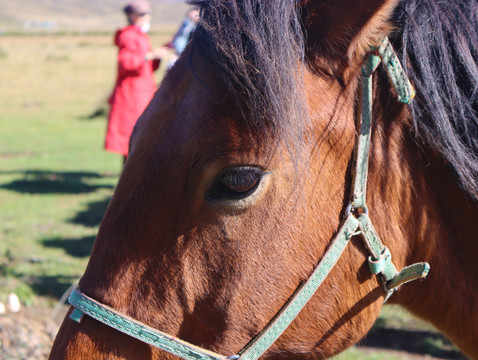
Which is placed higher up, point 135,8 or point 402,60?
point 402,60

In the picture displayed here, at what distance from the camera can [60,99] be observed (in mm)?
18656

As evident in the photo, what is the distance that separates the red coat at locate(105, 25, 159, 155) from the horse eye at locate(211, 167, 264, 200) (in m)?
4.77

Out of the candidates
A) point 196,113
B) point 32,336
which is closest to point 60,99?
point 32,336

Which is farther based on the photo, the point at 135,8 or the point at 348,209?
the point at 135,8

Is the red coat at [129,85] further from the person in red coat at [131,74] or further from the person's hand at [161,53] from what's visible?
the person's hand at [161,53]

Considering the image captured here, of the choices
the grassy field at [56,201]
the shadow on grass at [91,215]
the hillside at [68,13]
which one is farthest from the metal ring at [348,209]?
the hillside at [68,13]

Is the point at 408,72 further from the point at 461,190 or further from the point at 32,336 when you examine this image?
the point at 32,336

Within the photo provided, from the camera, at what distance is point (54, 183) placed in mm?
8664

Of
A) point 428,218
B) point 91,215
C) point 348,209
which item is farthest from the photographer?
point 91,215

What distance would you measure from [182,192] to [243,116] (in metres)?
0.26

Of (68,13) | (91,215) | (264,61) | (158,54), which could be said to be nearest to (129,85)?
(158,54)

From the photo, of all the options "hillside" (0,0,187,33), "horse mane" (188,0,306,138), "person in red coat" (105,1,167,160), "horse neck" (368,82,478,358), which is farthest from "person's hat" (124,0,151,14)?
"hillside" (0,0,187,33)

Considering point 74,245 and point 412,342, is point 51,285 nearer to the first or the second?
point 74,245

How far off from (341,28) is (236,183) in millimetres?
509
